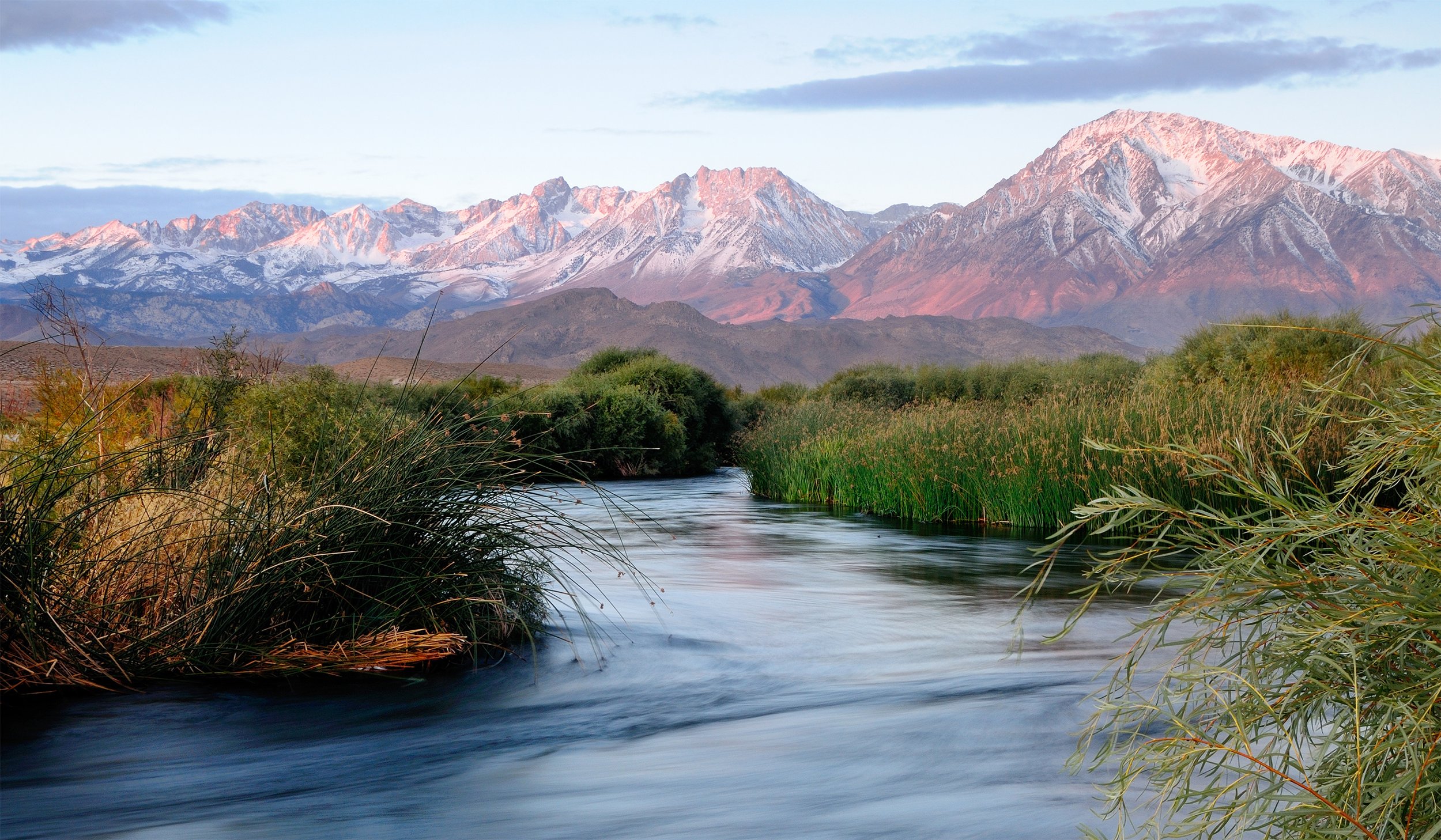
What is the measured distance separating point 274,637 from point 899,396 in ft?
130

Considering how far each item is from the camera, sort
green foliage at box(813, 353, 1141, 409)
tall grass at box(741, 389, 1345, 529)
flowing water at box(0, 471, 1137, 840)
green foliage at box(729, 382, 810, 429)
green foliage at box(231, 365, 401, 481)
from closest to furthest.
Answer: flowing water at box(0, 471, 1137, 840) < green foliage at box(231, 365, 401, 481) < tall grass at box(741, 389, 1345, 529) < green foliage at box(813, 353, 1141, 409) < green foliage at box(729, 382, 810, 429)

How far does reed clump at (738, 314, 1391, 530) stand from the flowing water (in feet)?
12.6

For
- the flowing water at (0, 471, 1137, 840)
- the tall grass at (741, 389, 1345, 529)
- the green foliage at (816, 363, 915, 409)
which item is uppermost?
the green foliage at (816, 363, 915, 409)

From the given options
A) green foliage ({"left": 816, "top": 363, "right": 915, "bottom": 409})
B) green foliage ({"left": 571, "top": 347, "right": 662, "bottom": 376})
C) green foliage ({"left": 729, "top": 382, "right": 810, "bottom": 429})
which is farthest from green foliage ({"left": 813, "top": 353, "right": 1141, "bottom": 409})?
green foliage ({"left": 571, "top": 347, "right": 662, "bottom": 376})

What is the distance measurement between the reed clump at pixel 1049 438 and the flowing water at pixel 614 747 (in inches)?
151

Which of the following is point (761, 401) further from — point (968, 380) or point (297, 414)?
point (297, 414)

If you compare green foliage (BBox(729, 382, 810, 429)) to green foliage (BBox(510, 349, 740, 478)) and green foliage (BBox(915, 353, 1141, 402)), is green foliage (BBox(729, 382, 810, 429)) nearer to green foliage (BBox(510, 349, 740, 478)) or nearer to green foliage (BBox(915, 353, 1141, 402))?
green foliage (BBox(510, 349, 740, 478))

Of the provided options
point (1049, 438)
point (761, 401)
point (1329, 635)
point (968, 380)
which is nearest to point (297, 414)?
point (1049, 438)

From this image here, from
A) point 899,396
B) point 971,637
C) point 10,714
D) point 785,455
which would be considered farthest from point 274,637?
point 899,396

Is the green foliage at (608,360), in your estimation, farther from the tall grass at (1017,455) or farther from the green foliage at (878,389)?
the tall grass at (1017,455)

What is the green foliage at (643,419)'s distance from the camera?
33.9 m

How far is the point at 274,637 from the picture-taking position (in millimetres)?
7633

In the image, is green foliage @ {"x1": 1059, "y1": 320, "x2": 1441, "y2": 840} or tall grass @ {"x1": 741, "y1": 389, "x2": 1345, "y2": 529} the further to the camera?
tall grass @ {"x1": 741, "y1": 389, "x2": 1345, "y2": 529}

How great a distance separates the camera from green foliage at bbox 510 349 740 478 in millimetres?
33938
